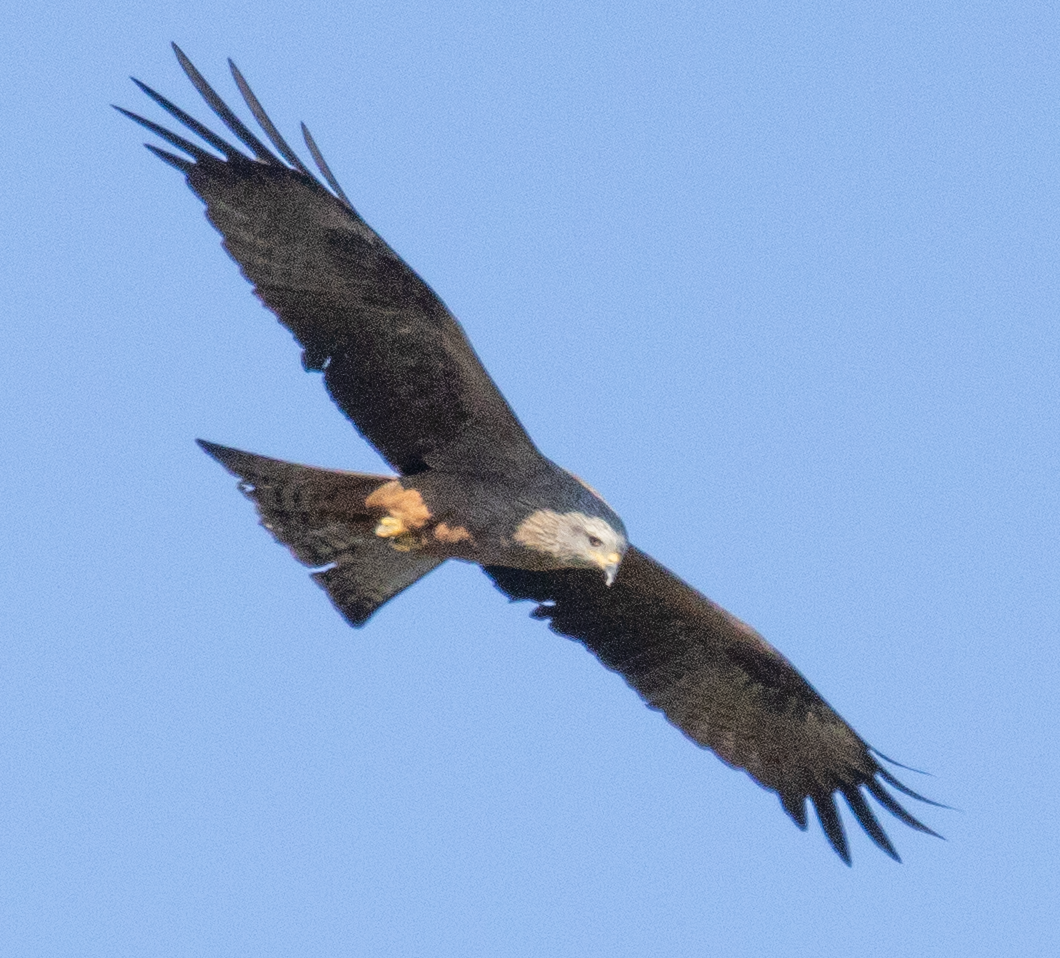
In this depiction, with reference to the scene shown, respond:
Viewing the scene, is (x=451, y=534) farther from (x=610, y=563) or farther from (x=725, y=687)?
(x=725, y=687)

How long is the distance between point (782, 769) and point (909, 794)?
0.68 m

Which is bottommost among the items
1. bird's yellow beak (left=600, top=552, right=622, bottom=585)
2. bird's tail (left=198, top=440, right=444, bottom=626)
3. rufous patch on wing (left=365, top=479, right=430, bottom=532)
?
bird's tail (left=198, top=440, right=444, bottom=626)

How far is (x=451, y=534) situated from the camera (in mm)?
9062

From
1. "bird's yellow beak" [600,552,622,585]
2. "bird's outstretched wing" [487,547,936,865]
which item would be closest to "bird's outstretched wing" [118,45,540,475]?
"bird's yellow beak" [600,552,622,585]

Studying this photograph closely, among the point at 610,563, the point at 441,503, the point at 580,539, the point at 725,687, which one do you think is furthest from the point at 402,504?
the point at 725,687

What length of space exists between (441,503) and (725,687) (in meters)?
2.18

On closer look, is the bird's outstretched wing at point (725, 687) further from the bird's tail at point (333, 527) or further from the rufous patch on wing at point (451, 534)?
the rufous patch on wing at point (451, 534)

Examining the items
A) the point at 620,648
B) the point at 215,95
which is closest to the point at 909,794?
the point at 620,648

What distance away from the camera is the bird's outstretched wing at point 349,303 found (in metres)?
8.42

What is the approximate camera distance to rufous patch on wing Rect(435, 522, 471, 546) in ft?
29.7

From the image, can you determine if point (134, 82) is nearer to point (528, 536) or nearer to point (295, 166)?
point (295, 166)

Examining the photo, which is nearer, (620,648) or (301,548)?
(301,548)

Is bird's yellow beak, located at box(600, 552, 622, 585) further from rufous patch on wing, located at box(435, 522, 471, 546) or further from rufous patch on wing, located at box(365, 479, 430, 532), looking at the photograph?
rufous patch on wing, located at box(365, 479, 430, 532)

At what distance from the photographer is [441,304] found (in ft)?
28.4
